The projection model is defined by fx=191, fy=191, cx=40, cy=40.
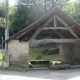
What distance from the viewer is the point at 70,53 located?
18.8m

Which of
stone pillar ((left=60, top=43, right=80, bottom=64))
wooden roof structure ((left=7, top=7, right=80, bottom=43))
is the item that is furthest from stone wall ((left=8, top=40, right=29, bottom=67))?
stone pillar ((left=60, top=43, right=80, bottom=64))

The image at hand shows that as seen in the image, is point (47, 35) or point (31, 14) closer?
point (47, 35)

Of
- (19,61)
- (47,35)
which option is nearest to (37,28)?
(19,61)

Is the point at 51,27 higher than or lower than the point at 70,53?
higher

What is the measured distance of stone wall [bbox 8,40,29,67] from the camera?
13898mm

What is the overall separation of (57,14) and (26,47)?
131 inches

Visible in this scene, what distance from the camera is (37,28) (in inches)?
561

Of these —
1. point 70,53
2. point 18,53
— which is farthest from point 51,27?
point 70,53

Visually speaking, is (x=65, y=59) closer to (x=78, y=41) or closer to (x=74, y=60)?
(x=74, y=60)

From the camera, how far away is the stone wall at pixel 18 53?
45.6ft

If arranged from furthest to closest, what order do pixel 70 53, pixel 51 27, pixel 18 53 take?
pixel 70 53, pixel 18 53, pixel 51 27

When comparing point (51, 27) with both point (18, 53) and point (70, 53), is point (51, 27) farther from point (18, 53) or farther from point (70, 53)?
point (70, 53)

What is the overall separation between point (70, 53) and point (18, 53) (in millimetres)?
6712

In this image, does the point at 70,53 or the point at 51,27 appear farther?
the point at 70,53
